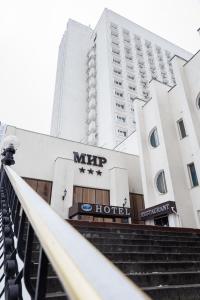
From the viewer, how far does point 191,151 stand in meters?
12.3

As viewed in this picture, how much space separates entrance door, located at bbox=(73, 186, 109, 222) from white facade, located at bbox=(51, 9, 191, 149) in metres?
15.0

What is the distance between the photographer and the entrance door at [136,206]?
1431 cm

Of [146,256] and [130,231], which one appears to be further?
[130,231]

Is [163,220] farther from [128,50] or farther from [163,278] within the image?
[128,50]

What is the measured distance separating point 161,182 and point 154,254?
980 cm

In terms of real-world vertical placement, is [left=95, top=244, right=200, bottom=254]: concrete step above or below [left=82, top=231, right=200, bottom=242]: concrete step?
below

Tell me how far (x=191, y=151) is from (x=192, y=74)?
434 centimetres

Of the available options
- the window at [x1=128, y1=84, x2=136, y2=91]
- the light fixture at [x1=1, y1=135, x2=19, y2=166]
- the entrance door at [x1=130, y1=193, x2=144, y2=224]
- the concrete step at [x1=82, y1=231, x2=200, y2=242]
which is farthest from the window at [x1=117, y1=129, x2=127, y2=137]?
the light fixture at [x1=1, y1=135, x2=19, y2=166]

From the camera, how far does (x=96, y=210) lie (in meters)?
11.1

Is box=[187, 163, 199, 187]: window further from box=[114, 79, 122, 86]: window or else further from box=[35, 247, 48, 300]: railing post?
box=[114, 79, 122, 86]: window

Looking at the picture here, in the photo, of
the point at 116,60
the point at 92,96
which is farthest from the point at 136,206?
the point at 116,60

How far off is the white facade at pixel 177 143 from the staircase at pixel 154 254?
547cm

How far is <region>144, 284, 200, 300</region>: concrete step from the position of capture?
2.49 meters

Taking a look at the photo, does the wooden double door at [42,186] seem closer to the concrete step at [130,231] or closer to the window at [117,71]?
the concrete step at [130,231]
